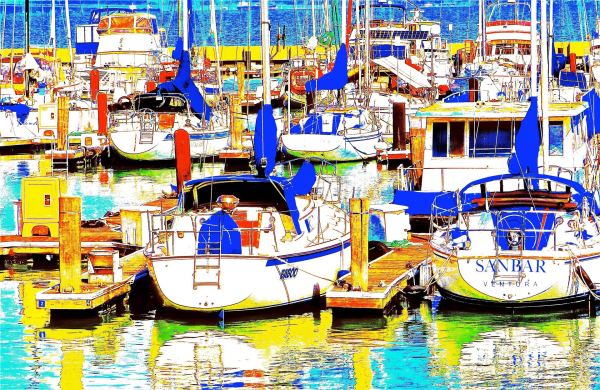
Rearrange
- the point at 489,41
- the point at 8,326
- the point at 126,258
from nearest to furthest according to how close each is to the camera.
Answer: the point at 8,326
the point at 126,258
the point at 489,41

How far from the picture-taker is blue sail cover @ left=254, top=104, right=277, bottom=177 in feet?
92.4

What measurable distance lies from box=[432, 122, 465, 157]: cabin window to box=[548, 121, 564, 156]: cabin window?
172cm

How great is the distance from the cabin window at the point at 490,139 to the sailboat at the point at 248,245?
20.1ft

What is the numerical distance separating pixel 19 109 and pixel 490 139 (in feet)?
85.9

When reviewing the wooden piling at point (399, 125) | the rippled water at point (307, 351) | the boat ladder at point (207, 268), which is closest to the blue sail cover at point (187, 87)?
the wooden piling at point (399, 125)

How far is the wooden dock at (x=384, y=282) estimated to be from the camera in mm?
25000

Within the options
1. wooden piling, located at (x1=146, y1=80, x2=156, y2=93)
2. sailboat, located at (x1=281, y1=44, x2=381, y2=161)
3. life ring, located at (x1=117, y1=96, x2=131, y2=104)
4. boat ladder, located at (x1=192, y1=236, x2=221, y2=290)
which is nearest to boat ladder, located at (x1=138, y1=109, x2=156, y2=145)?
sailboat, located at (x1=281, y1=44, x2=381, y2=161)

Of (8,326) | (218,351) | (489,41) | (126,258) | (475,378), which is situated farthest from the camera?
(489,41)

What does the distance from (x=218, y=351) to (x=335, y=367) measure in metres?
1.79

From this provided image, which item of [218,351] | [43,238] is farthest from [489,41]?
[218,351]

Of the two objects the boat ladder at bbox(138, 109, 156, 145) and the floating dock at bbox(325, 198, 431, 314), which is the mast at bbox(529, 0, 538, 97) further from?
the boat ladder at bbox(138, 109, 156, 145)

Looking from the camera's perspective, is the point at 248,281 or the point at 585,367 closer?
the point at 585,367

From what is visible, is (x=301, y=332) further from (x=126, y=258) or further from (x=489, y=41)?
(x=489, y=41)

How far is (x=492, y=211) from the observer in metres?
26.1
